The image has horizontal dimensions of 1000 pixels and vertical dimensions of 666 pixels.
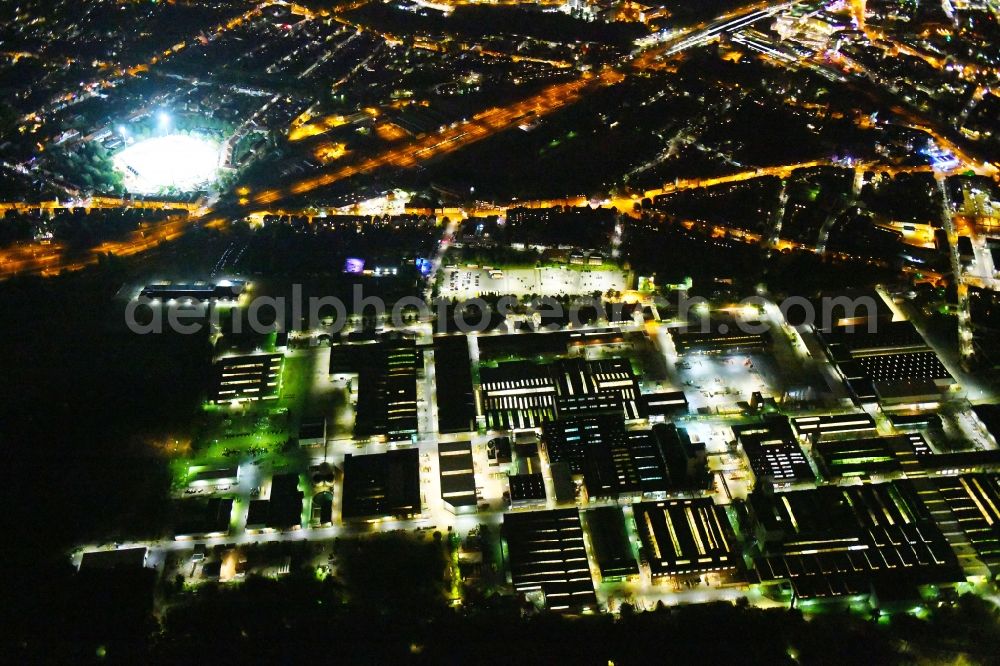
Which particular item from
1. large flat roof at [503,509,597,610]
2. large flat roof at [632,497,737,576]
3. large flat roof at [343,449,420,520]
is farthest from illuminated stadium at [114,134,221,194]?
large flat roof at [632,497,737,576]

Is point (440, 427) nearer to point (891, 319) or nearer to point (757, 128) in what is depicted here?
point (891, 319)

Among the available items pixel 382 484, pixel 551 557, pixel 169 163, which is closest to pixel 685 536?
pixel 551 557

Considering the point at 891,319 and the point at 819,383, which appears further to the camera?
the point at 891,319

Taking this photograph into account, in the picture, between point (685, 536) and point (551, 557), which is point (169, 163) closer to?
point (551, 557)

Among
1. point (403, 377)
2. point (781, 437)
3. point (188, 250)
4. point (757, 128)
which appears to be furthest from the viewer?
point (757, 128)

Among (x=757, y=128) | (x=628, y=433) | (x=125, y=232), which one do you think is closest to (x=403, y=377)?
(x=628, y=433)

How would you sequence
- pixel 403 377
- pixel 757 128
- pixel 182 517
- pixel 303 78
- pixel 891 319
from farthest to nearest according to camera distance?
pixel 303 78 < pixel 757 128 < pixel 891 319 < pixel 403 377 < pixel 182 517

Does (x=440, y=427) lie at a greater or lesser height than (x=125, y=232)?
lesser

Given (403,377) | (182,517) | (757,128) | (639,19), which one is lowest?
(182,517)

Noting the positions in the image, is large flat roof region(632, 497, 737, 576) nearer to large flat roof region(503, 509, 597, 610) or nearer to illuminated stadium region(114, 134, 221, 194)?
large flat roof region(503, 509, 597, 610)
